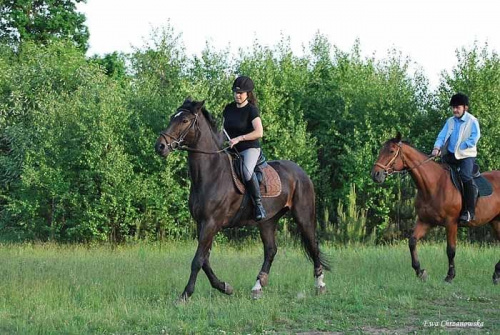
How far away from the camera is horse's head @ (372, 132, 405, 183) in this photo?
37.1 ft

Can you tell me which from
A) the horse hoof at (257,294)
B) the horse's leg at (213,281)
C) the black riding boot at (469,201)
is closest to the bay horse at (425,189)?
the black riding boot at (469,201)

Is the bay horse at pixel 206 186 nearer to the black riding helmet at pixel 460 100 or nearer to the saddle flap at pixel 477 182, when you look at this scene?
the saddle flap at pixel 477 182

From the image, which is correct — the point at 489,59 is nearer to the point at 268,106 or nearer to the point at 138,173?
the point at 268,106

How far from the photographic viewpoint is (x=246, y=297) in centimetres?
955

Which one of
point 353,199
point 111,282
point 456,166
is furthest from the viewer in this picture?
point 353,199

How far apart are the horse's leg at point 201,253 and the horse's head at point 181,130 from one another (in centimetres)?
124

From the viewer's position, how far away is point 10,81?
1044 inches

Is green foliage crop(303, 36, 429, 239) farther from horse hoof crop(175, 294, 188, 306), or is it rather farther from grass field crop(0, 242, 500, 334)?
horse hoof crop(175, 294, 188, 306)

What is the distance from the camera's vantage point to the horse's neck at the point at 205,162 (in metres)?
9.27

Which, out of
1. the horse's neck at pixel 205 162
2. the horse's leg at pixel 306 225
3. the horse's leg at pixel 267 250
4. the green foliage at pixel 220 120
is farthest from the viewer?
the green foliage at pixel 220 120

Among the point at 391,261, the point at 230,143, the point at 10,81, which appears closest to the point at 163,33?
the point at 10,81

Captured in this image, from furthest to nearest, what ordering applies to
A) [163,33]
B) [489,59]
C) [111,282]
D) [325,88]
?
1. [163,33]
2. [325,88]
3. [489,59]
4. [111,282]

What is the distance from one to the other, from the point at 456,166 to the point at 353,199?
7495mm

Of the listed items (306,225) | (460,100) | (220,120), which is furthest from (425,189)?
(220,120)
